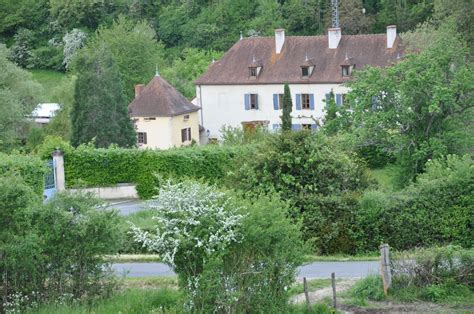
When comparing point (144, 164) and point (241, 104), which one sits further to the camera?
point (241, 104)

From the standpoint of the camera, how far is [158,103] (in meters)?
60.2

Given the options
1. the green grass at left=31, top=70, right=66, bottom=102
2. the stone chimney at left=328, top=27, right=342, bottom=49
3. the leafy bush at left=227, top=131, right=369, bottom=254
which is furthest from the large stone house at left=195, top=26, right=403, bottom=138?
the leafy bush at left=227, top=131, right=369, bottom=254

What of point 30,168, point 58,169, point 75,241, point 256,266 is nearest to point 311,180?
Answer: point 256,266

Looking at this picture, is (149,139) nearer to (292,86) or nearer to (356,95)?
(292,86)

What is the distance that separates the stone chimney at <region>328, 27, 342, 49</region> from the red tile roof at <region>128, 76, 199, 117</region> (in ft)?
33.5

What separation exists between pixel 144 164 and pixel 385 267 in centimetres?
2220

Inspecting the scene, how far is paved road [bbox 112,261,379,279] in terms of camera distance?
74.5ft

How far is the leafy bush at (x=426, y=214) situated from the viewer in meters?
26.7

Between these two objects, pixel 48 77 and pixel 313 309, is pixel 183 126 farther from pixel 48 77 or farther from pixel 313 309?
pixel 313 309

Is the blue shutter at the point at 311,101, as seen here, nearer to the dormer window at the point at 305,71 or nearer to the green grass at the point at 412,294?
the dormer window at the point at 305,71

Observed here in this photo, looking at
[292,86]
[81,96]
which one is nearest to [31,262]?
[81,96]

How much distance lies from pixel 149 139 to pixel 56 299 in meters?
42.1

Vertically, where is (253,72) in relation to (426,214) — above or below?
above

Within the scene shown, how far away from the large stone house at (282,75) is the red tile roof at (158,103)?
178 inches
